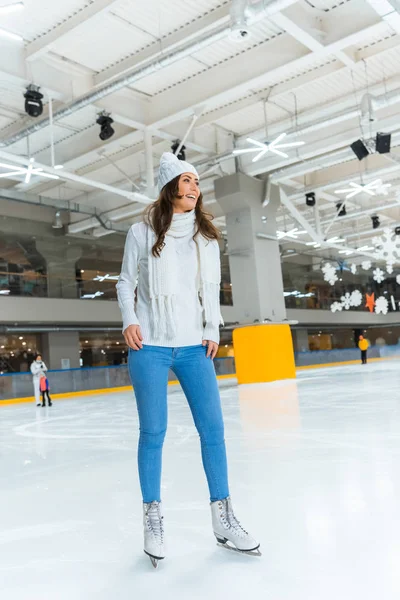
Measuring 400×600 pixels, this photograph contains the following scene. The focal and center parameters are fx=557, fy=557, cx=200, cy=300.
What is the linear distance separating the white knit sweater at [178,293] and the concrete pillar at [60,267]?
19.6m

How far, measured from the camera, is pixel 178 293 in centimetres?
209

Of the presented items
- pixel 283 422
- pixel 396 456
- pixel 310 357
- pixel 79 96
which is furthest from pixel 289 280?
pixel 396 456

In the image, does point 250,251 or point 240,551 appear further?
point 250,251

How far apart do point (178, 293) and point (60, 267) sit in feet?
67.8

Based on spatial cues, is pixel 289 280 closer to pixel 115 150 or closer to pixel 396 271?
pixel 396 271

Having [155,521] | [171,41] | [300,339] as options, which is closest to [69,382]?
[171,41]

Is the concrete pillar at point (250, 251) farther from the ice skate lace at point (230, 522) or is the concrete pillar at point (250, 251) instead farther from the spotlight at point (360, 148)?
the ice skate lace at point (230, 522)

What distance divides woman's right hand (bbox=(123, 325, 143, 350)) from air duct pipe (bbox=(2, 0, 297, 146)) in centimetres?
643

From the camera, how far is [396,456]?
337cm

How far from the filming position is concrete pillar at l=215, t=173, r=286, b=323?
16.0 metres

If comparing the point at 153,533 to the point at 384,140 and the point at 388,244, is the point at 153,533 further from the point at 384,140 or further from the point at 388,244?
the point at 388,244

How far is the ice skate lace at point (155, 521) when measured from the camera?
6.41 feet

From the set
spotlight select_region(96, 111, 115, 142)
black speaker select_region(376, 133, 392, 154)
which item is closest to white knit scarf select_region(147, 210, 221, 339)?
spotlight select_region(96, 111, 115, 142)

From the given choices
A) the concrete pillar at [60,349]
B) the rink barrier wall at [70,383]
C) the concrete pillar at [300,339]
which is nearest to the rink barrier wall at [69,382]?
the rink barrier wall at [70,383]
